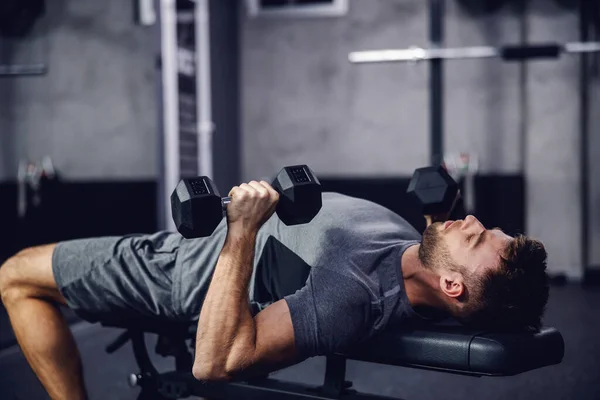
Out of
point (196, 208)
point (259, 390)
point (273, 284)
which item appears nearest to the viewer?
point (196, 208)

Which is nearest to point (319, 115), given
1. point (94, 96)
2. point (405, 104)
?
point (405, 104)

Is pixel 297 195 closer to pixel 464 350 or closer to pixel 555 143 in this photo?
pixel 464 350

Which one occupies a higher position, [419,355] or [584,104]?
[584,104]

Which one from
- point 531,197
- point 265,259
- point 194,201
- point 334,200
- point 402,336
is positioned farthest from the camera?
point 531,197

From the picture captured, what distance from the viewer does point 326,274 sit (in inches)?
58.6

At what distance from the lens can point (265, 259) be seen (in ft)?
5.37

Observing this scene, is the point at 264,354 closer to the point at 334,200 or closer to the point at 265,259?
the point at 265,259

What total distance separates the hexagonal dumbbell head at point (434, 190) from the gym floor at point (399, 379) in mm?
876

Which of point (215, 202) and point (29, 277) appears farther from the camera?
point (29, 277)

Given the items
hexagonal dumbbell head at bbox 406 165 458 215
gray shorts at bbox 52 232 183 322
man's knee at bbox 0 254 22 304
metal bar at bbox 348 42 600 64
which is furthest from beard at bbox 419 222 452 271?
metal bar at bbox 348 42 600 64

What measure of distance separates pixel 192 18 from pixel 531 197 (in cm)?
274

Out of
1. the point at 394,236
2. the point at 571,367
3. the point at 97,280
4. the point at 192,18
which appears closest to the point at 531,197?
the point at 571,367

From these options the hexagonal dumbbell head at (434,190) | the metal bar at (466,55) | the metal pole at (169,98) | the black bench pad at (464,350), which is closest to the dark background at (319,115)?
Result: the metal pole at (169,98)

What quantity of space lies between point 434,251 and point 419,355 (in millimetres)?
252
